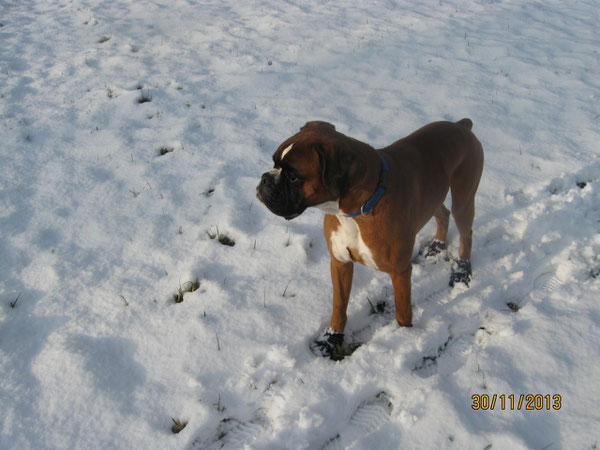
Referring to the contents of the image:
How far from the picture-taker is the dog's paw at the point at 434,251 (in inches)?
139

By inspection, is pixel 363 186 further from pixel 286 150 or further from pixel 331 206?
pixel 286 150

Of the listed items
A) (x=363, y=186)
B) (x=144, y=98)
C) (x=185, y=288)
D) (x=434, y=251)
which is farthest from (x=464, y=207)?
(x=144, y=98)

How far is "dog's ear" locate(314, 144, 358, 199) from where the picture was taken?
A: 2049mm

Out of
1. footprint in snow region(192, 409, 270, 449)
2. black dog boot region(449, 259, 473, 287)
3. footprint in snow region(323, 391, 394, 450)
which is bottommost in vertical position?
footprint in snow region(192, 409, 270, 449)

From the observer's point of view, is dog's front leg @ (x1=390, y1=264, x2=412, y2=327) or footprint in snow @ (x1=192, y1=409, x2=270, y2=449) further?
dog's front leg @ (x1=390, y1=264, x2=412, y2=327)

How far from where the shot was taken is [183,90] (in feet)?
18.9

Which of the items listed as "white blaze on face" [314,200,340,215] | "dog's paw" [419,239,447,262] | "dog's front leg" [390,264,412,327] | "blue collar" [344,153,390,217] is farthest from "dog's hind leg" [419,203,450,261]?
"white blaze on face" [314,200,340,215]

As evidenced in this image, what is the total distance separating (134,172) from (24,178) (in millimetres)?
1087

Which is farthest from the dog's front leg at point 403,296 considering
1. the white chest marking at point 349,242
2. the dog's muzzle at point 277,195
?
the dog's muzzle at point 277,195

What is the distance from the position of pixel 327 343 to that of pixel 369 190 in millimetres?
1192

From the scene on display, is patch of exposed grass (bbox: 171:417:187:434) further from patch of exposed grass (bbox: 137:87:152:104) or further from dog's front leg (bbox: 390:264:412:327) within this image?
patch of exposed grass (bbox: 137:87:152:104)

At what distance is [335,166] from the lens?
2072 millimetres

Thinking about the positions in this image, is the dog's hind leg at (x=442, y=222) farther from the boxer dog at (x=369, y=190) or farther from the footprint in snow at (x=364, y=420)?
the footprint in snow at (x=364, y=420)

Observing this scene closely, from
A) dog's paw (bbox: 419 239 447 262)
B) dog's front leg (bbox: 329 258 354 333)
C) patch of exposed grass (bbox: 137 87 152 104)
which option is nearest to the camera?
dog's front leg (bbox: 329 258 354 333)
